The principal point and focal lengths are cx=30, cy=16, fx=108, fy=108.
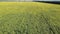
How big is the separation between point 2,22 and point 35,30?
12 cm

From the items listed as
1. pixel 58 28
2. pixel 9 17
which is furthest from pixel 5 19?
pixel 58 28

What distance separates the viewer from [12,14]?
16.8 inches

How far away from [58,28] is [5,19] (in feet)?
0.63

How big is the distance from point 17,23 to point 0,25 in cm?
6

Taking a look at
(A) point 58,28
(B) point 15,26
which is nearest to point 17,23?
(B) point 15,26

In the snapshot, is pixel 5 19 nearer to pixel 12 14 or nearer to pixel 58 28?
pixel 12 14

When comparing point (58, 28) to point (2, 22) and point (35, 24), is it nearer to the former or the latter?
point (35, 24)

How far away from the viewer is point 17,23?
37cm

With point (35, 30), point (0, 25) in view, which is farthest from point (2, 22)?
point (35, 30)

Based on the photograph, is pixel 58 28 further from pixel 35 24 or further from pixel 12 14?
pixel 12 14

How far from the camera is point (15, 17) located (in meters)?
0.41

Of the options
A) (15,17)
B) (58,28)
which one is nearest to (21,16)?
(15,17)

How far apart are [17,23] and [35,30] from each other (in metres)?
0.07

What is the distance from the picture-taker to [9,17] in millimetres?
404
